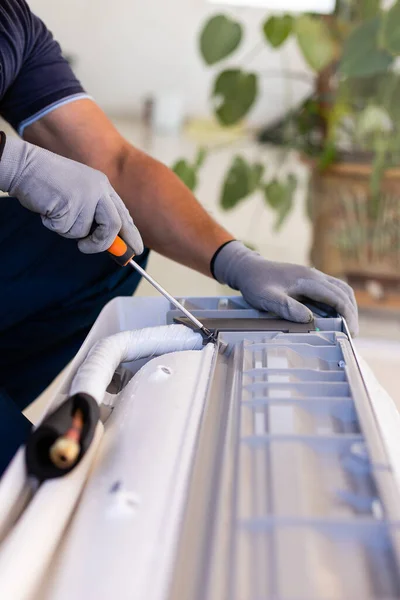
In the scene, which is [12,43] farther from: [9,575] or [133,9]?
[133,9]

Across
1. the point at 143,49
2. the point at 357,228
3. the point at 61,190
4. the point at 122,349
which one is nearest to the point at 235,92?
the point at 357,228

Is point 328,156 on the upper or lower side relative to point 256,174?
upper

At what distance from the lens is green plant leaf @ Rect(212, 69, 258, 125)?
1.80 metres

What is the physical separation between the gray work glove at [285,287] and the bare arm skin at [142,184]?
0.12 meters

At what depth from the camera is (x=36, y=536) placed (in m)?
0.43

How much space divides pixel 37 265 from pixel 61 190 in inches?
14.2

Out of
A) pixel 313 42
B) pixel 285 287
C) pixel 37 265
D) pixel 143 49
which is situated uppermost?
pixel 143 49

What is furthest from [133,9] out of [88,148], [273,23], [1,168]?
[1,168]

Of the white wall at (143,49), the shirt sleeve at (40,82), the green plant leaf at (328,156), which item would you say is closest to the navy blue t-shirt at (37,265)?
the shirt sleeve at (40,82)

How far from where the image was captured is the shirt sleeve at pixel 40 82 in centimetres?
107

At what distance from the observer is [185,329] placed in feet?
2.45

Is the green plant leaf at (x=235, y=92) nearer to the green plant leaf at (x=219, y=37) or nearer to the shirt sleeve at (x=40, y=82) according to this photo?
the green plant leaf at (x=219, y=37)

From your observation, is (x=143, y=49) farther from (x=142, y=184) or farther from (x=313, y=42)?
(x=142, y=184)

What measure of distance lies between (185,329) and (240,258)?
30 centimetres
